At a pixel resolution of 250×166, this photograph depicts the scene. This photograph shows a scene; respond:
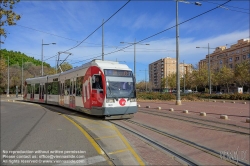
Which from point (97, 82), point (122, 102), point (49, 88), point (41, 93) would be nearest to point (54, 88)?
point (49, 88)

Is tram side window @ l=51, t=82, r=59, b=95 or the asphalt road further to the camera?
tram side window @ l=51, t=82, r=59, b=95

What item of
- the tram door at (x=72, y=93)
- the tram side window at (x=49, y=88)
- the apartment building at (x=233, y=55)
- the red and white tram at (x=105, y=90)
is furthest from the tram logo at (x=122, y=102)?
the apartment building at (x=233, y=55)

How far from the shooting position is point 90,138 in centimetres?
806

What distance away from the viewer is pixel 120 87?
12.6 m

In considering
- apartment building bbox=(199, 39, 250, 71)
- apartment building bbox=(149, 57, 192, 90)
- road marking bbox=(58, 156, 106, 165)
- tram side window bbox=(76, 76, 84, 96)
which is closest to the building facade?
apartment building bbox=(199, 39, 250, 71)

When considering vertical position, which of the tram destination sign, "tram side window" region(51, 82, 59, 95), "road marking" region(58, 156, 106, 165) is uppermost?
the tram destination sign

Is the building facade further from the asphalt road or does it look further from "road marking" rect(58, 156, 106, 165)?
"road marking" rect(58, 156, 106, 165)

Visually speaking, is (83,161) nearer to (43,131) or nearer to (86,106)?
(43,131)

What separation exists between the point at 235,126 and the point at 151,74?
474ft

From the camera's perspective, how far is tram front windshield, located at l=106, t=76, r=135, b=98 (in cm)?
1226

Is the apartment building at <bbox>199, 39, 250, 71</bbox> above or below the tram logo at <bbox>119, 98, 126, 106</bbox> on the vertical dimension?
above

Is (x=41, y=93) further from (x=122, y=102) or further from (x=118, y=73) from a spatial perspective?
(x=122, y=102)

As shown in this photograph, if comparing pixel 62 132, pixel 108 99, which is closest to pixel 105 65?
pixel 108 99

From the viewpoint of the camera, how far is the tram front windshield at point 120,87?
1226 centimetres
